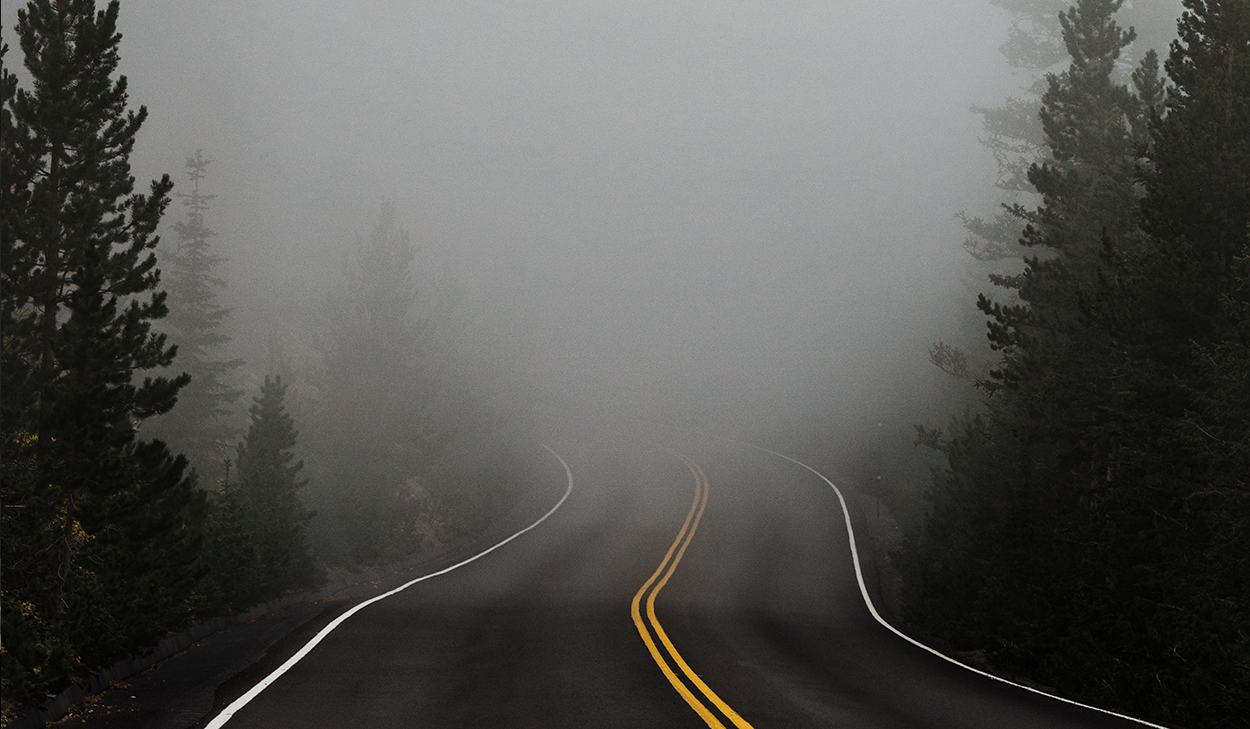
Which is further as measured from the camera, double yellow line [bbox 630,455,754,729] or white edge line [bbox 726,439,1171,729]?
white edge line [bbox 726,439,1171,729]

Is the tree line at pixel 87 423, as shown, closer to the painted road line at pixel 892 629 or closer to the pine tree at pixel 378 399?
the painted road line at pixel 892 629

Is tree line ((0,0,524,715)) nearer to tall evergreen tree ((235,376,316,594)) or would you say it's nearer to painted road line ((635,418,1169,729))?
tall evergreen tree ((235,376,316,594))

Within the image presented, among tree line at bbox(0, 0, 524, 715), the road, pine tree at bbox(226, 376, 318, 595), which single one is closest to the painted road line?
the road

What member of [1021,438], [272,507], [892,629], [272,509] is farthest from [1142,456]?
[272,507]

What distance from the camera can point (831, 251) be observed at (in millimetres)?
121875

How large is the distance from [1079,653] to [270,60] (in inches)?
7857

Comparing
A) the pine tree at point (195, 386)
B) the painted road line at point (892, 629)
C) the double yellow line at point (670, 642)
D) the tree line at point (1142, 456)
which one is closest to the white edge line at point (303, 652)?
the double yellow line at point (670, 642)

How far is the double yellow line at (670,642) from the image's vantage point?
9108 mm

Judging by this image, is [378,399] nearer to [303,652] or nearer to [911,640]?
[911,640]

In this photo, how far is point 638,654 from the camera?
12.6 m

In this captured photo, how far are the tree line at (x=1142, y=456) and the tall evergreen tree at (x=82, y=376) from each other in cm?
1270

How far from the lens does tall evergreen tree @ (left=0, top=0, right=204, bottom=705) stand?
36.9 feet

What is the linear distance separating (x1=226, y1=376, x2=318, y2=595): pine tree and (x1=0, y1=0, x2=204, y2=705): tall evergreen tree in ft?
8.85

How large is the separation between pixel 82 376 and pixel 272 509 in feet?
28.3
